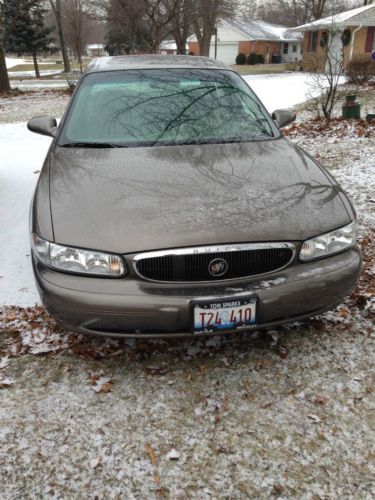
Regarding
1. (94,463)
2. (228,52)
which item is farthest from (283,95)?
(228,52)

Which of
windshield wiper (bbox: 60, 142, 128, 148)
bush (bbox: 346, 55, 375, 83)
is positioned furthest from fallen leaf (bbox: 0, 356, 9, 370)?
bush (bbox: 346, 55, 375, 83)

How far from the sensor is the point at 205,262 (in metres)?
2.17

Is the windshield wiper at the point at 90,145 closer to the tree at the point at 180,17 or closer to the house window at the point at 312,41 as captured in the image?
the tree at the point at 180,17

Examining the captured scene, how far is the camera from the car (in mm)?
2148

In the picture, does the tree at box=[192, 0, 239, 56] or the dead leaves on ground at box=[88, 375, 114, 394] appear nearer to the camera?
the dead leaves on ground at box=[88, 375, 114, 394]

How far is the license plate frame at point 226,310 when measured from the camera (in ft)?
6.98

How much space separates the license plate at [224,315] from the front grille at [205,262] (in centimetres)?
14

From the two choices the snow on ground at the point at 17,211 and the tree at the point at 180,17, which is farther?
the tree at the point at 180,17

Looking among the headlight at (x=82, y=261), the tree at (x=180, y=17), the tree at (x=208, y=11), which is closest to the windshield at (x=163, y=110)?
the headlight at (x=82, y=261)

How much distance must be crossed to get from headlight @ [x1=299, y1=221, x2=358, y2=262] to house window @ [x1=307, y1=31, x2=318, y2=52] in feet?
96.3

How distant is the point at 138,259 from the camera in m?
2.14

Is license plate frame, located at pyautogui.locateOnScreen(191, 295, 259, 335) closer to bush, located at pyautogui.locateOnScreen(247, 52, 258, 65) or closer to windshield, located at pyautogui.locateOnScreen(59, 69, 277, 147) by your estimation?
windshield, located at pyautogui.locateOnScreen(59, 69, 277, 147)

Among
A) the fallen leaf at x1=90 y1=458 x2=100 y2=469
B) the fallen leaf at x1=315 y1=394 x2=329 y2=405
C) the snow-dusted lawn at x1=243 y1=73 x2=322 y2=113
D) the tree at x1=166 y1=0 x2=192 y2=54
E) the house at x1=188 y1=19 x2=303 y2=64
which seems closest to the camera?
the fallen leaf at x1=90 y1=458 x2=100 y2=469

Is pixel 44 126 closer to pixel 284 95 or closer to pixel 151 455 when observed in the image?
pixel 151 455
